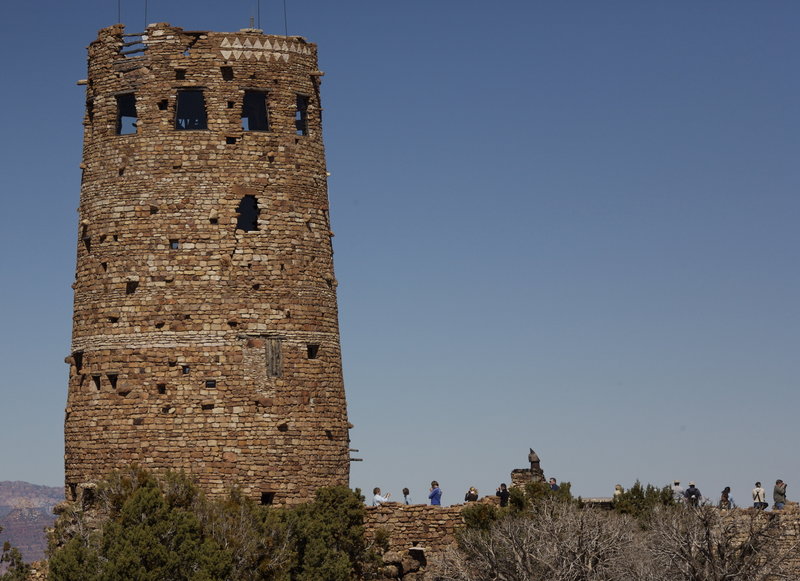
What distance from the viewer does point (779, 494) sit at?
165ft

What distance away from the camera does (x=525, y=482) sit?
49219 millimetres

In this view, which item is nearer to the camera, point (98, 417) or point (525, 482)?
point (98, 417)

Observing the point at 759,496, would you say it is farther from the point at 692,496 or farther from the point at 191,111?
the point at 191,111

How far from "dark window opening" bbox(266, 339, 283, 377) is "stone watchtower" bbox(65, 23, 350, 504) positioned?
4cm

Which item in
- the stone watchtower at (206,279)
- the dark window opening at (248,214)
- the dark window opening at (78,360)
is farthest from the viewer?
the dark window opening at (248,214)

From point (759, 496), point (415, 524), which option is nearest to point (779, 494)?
point (759, 496)

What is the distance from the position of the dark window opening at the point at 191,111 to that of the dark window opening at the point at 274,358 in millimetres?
6418

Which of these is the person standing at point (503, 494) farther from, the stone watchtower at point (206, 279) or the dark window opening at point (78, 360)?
the dark window opening at point (78, 360)

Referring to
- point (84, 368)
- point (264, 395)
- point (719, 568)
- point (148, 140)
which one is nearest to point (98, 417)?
point (84, 368)

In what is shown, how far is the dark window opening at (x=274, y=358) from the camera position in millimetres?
45156

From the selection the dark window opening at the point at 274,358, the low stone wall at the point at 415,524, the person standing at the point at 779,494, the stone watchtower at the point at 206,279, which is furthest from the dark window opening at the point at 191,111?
the person standing at the point at 779,494

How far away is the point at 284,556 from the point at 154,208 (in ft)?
33.3

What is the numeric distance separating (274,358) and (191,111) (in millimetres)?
8223

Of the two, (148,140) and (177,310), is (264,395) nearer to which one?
(177,310)
